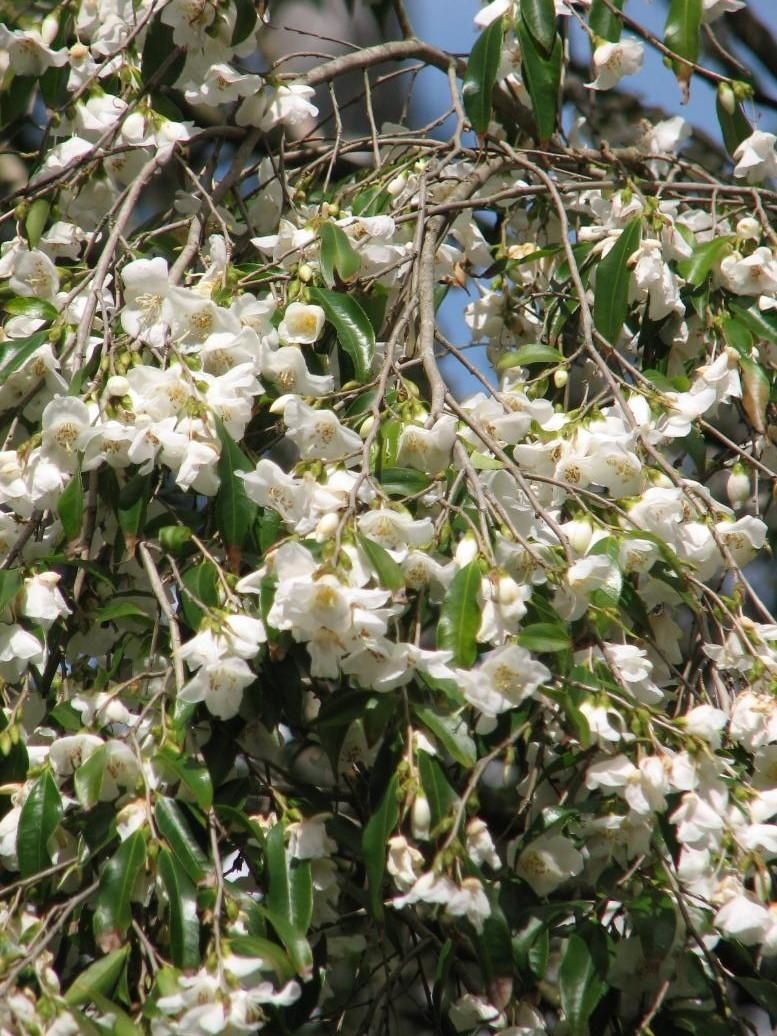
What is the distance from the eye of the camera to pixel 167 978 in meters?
1.31

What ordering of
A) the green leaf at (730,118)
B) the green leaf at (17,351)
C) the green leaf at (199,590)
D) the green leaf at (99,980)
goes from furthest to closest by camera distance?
1. the green leaf at (730,118)
2. the green leaf at (17,351)
3. the green leaf at (199,590)
4. the green leaf at (99,980)

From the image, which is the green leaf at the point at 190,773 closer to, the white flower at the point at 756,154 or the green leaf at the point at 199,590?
the green leaf at the point at 199,590

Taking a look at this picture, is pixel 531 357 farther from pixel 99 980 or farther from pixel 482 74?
pixel 99 980

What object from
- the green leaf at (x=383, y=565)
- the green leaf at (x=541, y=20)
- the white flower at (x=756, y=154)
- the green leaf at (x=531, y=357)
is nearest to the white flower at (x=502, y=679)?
the green leaf at (x=383, y=565)

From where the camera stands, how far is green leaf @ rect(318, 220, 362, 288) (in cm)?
180

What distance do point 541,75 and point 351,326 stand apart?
488 mm

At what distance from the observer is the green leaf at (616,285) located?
6.45 feet

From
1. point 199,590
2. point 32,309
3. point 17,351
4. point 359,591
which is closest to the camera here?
point 359,591

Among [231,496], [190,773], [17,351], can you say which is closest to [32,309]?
[17,351]

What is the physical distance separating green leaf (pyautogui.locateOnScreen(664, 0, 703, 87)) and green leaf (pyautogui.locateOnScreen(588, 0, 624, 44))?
81 mm

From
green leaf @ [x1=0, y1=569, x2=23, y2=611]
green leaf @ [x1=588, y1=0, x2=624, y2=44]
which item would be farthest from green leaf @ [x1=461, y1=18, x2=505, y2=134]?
green leaf @ [x1=0, y1=569, x2=23, y2=611]

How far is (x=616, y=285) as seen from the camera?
6.45 ft

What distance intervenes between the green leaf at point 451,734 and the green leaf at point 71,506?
0.51m

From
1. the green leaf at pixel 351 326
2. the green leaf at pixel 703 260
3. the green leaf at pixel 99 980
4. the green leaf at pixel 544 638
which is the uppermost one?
the green leaf at pixel 351 326
